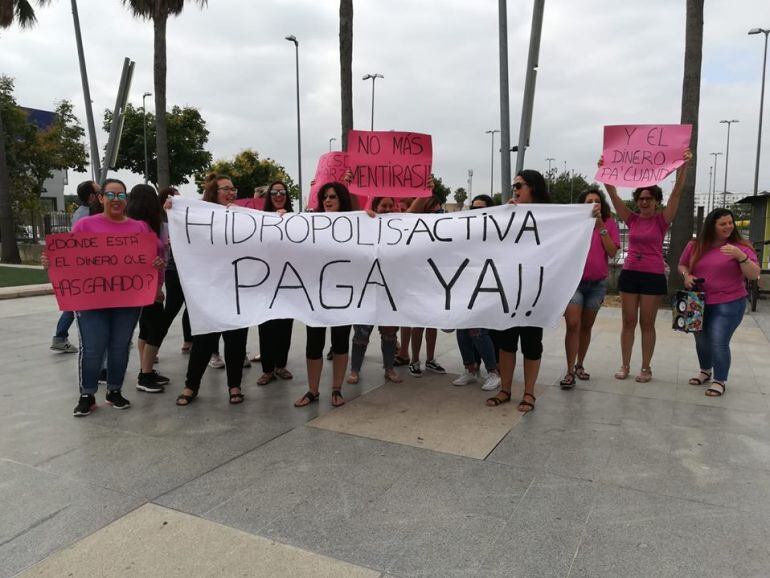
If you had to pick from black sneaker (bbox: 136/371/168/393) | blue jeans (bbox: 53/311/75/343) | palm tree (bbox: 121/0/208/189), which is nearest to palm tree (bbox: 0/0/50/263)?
palm tree (bbox: 121/0/208/189)

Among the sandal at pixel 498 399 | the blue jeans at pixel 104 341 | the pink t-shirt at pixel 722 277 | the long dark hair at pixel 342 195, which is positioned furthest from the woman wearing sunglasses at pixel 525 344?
the blue jeans at pixel 104 341

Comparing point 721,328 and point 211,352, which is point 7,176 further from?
point 721,328

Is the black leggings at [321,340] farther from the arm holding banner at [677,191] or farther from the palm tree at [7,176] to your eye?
the palm tree at [7,176]

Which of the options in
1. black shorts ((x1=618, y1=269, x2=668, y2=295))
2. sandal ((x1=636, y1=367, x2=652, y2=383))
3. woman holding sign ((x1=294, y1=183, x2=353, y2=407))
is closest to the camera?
woman holding sign ((x1=294, y1=183, x2=353, y2=407))

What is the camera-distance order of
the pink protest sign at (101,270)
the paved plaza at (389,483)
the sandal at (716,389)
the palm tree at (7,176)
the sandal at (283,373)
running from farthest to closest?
the palm tree at (7,176) < the sandal at (283,373) < the sandal at (716,389) < the pink protest sign at (101,270) < the paved plaza at (389,483)

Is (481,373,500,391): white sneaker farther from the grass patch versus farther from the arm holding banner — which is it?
the grass patch

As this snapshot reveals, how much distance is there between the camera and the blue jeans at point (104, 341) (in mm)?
4242

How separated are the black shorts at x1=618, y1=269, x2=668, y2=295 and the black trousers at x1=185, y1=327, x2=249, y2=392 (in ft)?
11.2

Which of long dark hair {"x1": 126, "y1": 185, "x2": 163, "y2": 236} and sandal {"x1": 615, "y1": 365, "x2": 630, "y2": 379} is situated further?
sandal {"x1": 615, "y1": 365, "x2": 630, "y2": 379}

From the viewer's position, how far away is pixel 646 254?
5.00 metres

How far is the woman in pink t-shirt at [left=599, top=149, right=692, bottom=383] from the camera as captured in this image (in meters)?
4.94

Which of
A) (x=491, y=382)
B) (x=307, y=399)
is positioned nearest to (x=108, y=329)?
(x=307, y=399)

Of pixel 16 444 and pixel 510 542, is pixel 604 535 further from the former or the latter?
pixel 16 444

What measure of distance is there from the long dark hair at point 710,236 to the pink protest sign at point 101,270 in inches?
182
